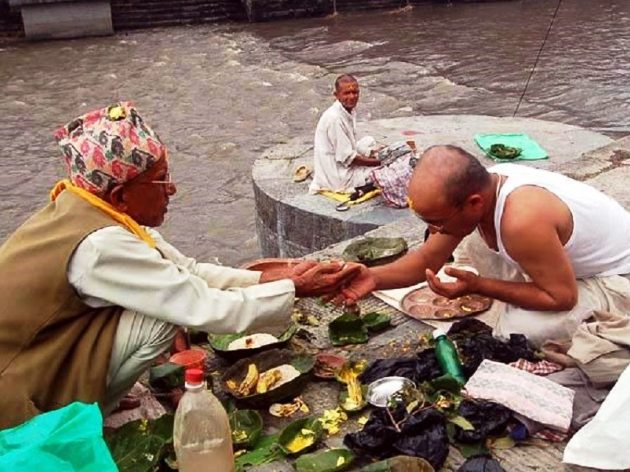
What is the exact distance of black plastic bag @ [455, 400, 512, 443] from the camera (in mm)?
3150

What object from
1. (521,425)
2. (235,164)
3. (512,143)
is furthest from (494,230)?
(235,164)

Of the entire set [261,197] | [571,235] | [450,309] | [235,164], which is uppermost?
[571,235]

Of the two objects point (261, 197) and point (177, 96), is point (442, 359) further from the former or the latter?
point (177, 96)

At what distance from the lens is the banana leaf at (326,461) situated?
122 inches

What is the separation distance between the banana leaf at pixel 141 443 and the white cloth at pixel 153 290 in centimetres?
43

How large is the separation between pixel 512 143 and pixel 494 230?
4633 millimetres

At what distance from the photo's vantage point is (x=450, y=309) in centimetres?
420

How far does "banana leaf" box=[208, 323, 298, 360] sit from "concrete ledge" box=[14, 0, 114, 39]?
17.0m

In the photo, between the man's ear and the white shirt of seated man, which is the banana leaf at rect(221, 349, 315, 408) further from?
the white shirt of seated man

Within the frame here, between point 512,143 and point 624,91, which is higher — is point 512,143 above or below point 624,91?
above

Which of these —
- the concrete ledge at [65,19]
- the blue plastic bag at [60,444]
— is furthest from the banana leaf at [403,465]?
the concrete ledge at [65,19]

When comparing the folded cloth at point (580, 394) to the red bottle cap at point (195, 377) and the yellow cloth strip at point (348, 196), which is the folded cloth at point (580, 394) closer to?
the red bottle cap at point (195, 377)

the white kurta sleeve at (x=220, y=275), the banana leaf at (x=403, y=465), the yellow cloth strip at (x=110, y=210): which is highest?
the yellow cloth strip at (x=110, y=210)

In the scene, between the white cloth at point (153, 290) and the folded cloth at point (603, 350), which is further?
the folded cloth at point (603, 350)
